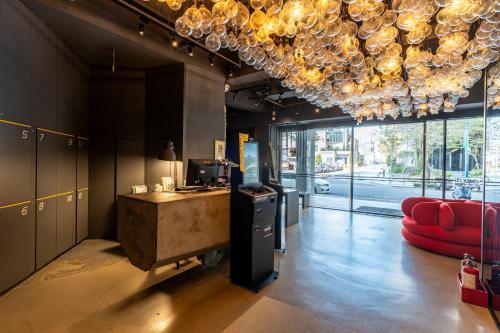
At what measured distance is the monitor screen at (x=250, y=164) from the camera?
11.0 ft

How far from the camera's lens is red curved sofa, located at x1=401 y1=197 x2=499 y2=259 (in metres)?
3.91

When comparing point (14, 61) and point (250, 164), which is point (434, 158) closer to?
point (250, 164)

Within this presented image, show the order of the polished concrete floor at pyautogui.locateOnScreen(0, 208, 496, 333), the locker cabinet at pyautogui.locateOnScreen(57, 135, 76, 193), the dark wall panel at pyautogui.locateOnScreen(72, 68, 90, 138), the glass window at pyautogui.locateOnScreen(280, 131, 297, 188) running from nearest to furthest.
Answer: the polished concrete floor at pyautogui.locateOnScreen(0, 208, 496, 333)
the locker cabinet at pyautogui.locateOnScreen(57, 135, 76, 193)
the dark wall panel at pyautogui.locateOnScreen(72, 68, 90, 138)
the glass window at pyautogui.locateOnScreen(280, 131, 297, 188)

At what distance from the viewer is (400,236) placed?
17.3 feet

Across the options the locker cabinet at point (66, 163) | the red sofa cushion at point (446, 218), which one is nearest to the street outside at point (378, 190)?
the red sofa cushion at point (446, 218)

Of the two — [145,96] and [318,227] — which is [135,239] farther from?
[318,227]

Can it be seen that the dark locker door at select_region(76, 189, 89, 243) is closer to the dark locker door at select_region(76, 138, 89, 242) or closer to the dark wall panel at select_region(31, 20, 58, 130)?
the dark locker door at select_region(76, 138, 89, 242)

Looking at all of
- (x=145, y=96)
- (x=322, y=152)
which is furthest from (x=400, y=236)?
(x=145, y=96)

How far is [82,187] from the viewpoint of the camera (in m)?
4.74

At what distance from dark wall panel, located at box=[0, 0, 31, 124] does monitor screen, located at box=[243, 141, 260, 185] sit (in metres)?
3.03

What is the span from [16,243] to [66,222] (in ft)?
Answer: 3.93

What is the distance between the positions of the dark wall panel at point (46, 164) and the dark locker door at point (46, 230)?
16cm

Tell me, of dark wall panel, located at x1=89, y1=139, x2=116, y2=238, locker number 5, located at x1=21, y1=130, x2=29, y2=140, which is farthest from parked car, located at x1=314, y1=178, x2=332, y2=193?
locker number 5, located at x1=21, y1=130, x2=29, y2=140

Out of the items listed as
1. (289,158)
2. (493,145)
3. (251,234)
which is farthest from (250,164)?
(289,158)
